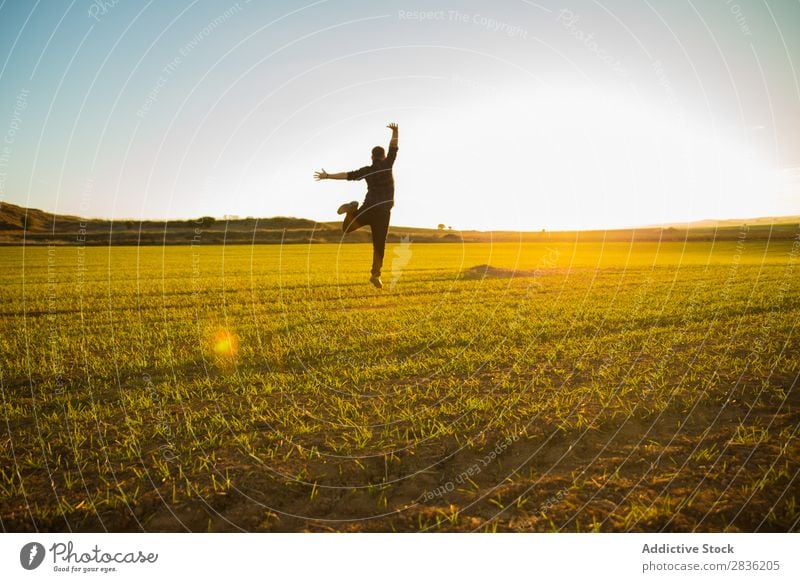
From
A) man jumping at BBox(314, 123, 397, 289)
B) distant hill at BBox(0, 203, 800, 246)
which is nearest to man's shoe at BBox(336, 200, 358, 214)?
man jumping at BBox(314, 123, 397, 289)

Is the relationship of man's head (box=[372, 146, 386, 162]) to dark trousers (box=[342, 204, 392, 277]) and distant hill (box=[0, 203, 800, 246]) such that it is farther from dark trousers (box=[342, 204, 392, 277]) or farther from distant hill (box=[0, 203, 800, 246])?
distant hill (box=[0, 203, 800, 246])

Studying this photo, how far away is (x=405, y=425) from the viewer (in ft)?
16.3

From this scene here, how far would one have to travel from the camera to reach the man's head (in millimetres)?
8898

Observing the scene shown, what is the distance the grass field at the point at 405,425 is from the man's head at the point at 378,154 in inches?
155

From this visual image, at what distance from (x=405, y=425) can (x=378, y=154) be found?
6.04 metres

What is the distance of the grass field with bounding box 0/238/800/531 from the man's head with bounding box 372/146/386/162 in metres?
3.95

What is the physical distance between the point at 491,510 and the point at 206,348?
7.16 meters

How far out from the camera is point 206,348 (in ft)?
28.6

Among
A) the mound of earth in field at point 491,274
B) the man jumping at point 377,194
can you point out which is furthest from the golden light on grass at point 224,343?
the mound of earth in field at point 491,274

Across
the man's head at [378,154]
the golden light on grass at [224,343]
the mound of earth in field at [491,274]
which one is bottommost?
the golden light on grass at [224,343]

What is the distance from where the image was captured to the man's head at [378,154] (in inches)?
350

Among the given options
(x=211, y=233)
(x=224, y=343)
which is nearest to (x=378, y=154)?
(x=224, y=343)

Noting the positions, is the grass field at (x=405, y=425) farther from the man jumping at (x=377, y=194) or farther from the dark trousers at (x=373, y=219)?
the man jumping at (x=377, y=194)

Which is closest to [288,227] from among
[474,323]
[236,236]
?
[236,236]
